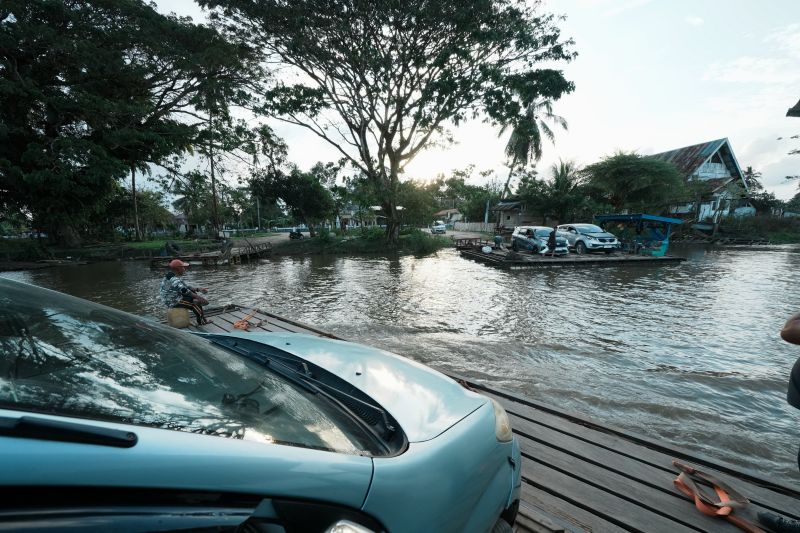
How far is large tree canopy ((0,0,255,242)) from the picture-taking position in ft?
57.2

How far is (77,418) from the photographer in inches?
32.6

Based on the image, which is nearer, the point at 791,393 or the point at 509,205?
the point at 791,393

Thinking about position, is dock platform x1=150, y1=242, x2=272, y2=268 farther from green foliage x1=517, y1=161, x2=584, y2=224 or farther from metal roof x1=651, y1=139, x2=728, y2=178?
metal roof x1=651, y1=139, x2=728, y2=178

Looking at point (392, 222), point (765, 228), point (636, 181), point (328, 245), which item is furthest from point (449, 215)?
point (328, 245)

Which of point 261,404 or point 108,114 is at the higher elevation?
point 108,114

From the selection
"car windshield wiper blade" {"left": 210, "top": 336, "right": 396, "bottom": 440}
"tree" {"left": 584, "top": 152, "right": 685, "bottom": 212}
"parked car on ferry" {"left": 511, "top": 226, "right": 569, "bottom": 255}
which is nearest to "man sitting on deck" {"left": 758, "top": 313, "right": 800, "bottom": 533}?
"car windshield wiper blade" {"left": 210, "top": 336, "right": 396, "bottom": 440}

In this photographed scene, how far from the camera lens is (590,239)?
19.9 m

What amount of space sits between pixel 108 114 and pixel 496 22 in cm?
2060

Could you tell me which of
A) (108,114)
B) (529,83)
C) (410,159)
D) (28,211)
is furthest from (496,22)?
(28,211)

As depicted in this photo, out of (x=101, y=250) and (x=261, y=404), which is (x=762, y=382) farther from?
(x=101, y=250)

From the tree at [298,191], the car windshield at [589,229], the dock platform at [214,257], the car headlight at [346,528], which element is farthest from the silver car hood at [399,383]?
the tree at [298,191]

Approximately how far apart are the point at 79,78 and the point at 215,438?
28.2 metres

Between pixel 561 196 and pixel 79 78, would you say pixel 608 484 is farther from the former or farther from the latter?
pixel 561 196

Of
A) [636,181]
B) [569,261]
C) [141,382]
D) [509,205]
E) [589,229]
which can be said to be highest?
[636,181]
